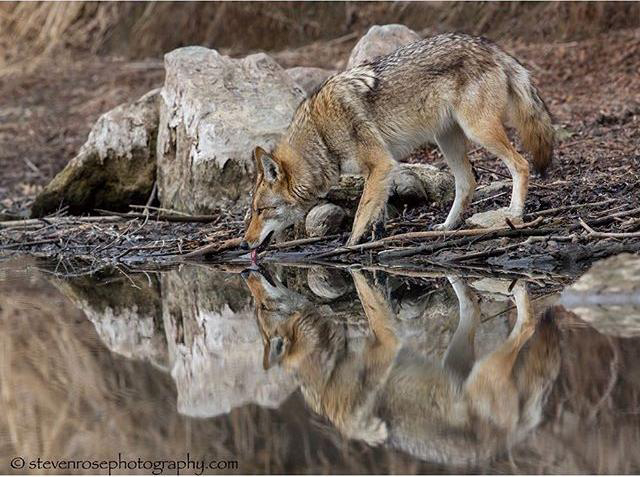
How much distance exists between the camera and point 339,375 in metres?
5.58

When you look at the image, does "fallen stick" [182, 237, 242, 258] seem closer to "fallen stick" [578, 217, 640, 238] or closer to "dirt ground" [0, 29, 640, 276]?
"dirt ground" [0, 29, 640, 276]

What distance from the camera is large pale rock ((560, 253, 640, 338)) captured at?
642 cm

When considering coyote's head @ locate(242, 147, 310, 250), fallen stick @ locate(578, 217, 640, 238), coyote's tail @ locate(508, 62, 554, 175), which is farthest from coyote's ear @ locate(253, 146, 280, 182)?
fallen stick @ locate(578, 217, 640, 238)

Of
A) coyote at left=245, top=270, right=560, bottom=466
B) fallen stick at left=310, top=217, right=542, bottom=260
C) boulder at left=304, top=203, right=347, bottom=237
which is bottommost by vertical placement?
boulder at left=304, top=203, right=347, bottom=237

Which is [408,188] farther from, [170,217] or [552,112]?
[552,112]

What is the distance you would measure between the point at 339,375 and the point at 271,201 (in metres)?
3.74

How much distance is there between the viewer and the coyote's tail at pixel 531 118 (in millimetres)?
8891

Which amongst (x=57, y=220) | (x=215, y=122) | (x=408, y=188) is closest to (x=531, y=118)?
(x=408, y=188)

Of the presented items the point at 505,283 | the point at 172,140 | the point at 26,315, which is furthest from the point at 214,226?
the point at 505,283

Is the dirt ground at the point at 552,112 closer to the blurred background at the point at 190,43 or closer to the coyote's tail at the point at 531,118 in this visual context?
the blurred background at the point at 190,43

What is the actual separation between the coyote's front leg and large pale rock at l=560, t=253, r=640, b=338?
2.20 m

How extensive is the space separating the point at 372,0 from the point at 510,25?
3.11 metres

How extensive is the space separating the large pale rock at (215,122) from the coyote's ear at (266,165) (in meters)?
1.87

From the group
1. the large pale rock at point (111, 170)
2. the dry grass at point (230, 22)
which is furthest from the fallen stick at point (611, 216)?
the dry grass at point (230, 22)
